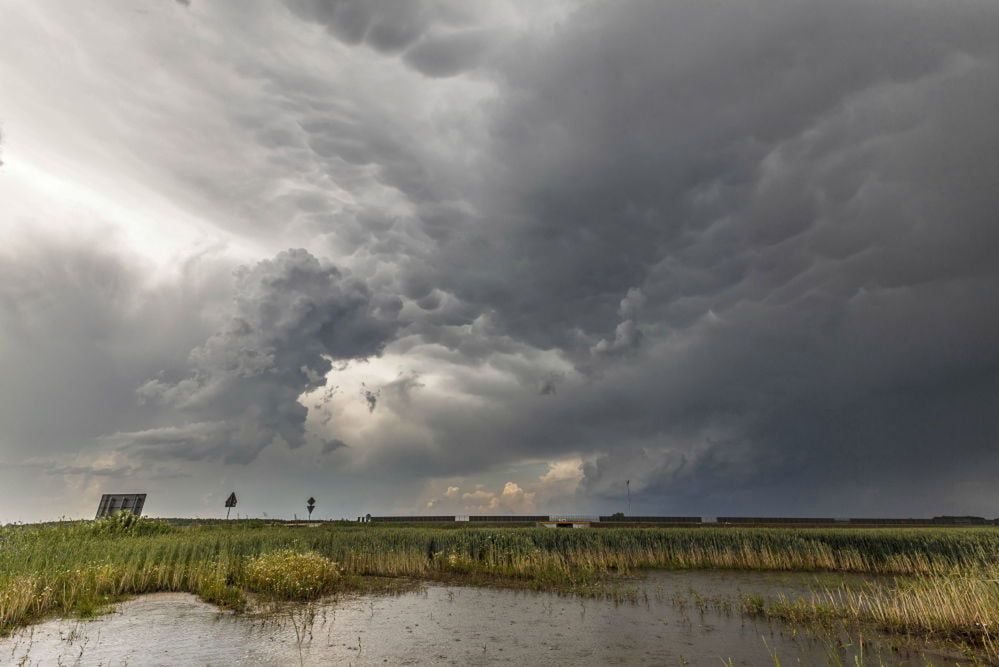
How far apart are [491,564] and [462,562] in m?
1.79

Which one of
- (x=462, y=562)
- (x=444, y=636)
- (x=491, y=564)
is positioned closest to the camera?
(x=444, y=636)

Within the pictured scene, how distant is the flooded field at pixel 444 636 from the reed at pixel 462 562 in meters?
1.83

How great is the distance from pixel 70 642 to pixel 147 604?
6251 millimetres

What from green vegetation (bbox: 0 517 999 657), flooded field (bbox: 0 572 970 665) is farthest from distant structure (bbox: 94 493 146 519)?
flooded field (bbox: 0 572 970 665)

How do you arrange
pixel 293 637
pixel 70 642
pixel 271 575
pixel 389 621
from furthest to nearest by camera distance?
pixel 271 575
pixel 389 621
pixel 293 637
pixel 70 642

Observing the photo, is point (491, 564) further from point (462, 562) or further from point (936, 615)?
point (936, 615)

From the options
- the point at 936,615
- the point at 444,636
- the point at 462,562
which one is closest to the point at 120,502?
the point at 462,562

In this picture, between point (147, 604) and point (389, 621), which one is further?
point (147, 604)

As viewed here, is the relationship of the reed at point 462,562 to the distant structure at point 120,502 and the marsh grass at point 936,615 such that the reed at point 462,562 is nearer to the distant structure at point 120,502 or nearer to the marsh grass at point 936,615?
the marsh grass at point 936,615

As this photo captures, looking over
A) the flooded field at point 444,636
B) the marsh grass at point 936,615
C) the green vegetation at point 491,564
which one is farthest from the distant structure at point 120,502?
the marsh grass at point 936,615

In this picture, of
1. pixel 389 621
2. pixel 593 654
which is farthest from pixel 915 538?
pixel 389 621

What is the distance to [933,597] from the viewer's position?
1922 centimetres

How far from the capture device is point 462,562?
1282 inches

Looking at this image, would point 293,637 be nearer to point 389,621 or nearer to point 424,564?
point 389,621
